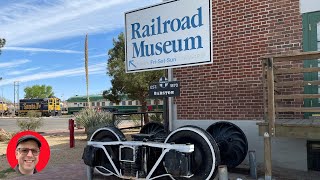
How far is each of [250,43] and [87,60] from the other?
24271mm

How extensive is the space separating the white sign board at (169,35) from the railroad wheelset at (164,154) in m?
1.61

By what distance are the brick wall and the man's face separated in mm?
5304

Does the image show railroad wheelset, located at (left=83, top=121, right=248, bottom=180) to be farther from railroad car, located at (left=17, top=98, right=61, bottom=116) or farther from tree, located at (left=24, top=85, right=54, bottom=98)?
tree, located at (left=24, top=85, right=54, bottom=98)

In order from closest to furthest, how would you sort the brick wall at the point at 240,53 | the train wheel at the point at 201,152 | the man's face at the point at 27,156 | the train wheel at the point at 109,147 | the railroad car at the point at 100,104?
the man's face at the point at 27,156, the train wheel at the point at 201,152, the train wheel at the point at 109,147, the brick wall at the point at 240,53, the railroad car at the point at 100,104

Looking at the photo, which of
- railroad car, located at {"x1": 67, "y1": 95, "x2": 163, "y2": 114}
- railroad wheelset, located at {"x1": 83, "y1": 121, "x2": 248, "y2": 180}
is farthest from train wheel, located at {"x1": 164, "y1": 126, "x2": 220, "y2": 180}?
railroad car, located at {"x1": 67, "y1": 95, "x2": 163, "y2": 114}

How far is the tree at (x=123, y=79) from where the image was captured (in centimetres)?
2022

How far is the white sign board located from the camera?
673 centimetres

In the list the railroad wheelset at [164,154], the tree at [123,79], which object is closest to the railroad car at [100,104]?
the tree at [123,79]

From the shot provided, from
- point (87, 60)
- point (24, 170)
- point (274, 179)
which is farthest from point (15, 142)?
point (87, 60)

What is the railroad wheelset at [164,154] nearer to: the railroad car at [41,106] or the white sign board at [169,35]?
the white sign board at [169,35]

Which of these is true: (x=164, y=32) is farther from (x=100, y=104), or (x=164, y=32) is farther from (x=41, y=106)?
(x=41, y=106)

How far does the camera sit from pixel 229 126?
780 cm

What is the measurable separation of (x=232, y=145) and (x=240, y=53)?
2.23m

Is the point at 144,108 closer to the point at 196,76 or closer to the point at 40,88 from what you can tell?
the point at 196,76
